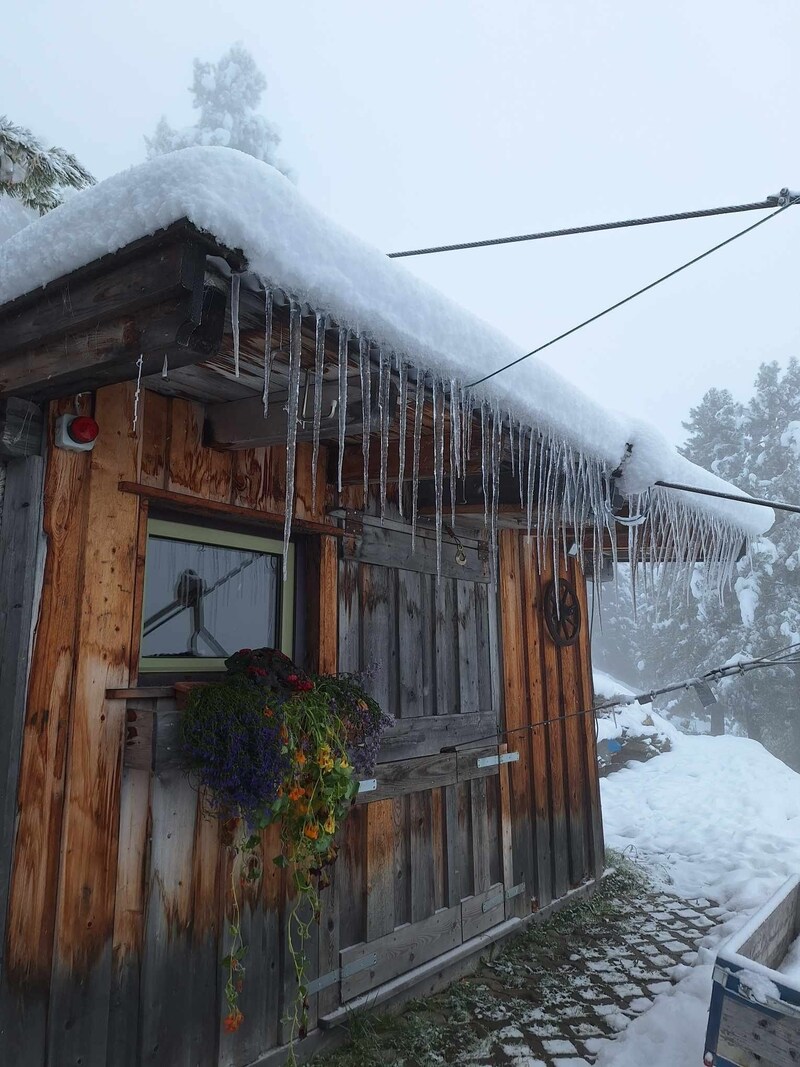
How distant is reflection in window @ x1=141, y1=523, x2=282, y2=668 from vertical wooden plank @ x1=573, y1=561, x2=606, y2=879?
3271 mm

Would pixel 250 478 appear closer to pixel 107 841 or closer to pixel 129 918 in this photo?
pixel 107 841

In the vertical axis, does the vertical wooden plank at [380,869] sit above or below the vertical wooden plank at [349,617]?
below

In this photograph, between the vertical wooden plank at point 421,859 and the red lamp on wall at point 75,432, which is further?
Answer: the vertical wooden plank at point 421,859

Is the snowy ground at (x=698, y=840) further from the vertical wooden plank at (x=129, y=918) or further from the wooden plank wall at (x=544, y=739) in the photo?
the vertical wooden plank at (x=129, y=918)

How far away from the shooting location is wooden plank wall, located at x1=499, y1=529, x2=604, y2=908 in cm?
462

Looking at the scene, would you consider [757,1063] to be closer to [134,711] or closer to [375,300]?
[134,711]

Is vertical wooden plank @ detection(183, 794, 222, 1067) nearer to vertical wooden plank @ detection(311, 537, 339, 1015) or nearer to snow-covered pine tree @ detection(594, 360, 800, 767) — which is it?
vertical wooden plank @ detection(311, 537, 339, 1015)

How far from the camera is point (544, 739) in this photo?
196 inches

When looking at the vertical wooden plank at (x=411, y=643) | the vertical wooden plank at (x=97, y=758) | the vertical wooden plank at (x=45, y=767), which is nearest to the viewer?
the vertical wooden plank at (x=45, y=767)

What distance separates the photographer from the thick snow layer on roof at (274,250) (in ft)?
5.02

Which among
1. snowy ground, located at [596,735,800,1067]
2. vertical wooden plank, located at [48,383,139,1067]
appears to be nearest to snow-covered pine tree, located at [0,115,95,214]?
vertical wooden plank, located at [48,383,139,1067]

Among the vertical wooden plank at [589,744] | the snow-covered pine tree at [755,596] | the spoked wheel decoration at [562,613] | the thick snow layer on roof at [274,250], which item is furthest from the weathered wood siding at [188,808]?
the snow-covered pine tree at [755,596]

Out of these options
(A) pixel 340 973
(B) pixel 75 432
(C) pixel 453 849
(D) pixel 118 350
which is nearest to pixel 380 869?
(A) pixel 340 973

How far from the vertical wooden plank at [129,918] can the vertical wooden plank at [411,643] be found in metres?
1.54
